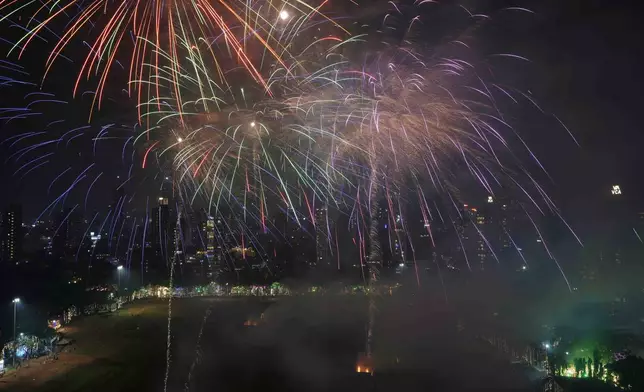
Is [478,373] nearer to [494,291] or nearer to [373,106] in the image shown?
[373,106]

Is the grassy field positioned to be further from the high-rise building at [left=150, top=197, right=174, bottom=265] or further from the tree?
the tree

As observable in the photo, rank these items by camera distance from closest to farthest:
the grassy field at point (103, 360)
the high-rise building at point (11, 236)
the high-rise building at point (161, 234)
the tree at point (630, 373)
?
the grassy field at point (103, 360), the tree at point (630, 373), the high-rise building at point (161, 234), the high-rise building at point (11, 236)

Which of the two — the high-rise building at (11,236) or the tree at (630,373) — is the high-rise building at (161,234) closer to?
the high-rise building at (11,236)

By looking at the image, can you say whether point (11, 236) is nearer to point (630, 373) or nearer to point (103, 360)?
point (103, 360)

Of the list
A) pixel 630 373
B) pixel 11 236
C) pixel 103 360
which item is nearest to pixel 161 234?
pixel 11 236

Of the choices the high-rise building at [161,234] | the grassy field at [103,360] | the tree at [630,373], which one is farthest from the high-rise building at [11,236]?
the tree at [630,373]

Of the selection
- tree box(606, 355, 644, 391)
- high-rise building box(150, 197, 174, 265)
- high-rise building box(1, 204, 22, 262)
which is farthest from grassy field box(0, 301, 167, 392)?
high-rise building box(1, 204, 22, 262)

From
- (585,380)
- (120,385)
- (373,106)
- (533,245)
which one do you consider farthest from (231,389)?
(533,245)

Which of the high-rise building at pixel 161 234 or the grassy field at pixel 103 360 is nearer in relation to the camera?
the grassy field at pixel 103 360

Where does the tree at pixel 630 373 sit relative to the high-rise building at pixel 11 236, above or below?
below
